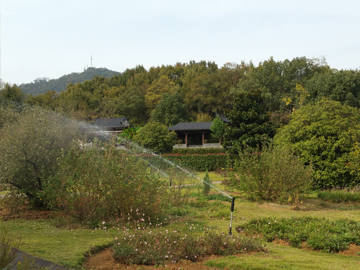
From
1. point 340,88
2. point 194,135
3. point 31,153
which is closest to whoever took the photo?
point 31,153

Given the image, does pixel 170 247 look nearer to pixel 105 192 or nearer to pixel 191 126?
pixel 105 192

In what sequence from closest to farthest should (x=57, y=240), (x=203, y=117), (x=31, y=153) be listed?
(x=57, y=240) → (x=31, y=153) → (x=203, y=117)

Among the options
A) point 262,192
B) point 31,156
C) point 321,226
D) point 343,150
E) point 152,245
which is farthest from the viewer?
point 343,150

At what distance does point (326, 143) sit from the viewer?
1558cm

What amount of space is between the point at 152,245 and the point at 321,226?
14.7ft

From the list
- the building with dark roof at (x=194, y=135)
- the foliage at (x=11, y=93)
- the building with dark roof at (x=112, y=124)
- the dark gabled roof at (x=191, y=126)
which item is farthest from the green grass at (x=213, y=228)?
the foliage at (x=11, y=93)

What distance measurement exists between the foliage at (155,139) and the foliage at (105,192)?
66.3 feet

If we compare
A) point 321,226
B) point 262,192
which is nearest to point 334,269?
point 321,226

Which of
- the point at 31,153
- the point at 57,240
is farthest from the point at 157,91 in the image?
the point at 57,240

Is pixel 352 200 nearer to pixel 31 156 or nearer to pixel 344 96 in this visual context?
pixel 31 156

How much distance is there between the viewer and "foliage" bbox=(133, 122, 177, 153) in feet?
Answer: 95.6

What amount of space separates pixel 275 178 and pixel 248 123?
35.2ft

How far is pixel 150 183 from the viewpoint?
8359 millimetres

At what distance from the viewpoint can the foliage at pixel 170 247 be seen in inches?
214
